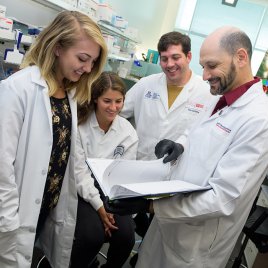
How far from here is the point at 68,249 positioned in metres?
1.35

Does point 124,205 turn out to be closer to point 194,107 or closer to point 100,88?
point 100,88

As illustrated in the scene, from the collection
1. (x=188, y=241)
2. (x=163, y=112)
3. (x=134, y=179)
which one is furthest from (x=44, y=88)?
(x=163, y=112)

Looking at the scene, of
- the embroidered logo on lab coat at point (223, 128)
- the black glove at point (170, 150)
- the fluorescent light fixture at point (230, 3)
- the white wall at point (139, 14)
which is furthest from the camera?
the fluorescent light fixture at point (230, 3)

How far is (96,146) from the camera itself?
1581 mm

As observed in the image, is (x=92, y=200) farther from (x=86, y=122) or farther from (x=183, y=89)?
(x=183, y=89)

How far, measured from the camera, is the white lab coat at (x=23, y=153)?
984 mm

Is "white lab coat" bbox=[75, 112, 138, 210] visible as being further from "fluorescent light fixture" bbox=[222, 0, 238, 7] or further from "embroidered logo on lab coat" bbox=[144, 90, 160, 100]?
"fluorescent light fixture" bbox=[222, 0, 238, 7]

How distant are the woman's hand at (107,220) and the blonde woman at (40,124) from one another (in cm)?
28

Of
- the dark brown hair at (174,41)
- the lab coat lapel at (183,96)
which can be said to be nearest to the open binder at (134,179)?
the lab coat lapel at (183,96)

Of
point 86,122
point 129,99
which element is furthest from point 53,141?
point 129,99

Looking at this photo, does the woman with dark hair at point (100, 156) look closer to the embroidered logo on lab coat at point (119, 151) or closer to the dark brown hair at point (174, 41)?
the embroidered logo on lab coat at point (119, 151)

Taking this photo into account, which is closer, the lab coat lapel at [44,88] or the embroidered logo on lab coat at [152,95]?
the lab coat lapel at [44,88]

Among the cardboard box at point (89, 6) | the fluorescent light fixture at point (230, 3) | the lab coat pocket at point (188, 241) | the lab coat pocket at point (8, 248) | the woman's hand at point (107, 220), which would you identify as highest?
the fluorescent light fixture at point (230, 3)

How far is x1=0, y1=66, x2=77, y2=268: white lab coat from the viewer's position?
3.23 ft
